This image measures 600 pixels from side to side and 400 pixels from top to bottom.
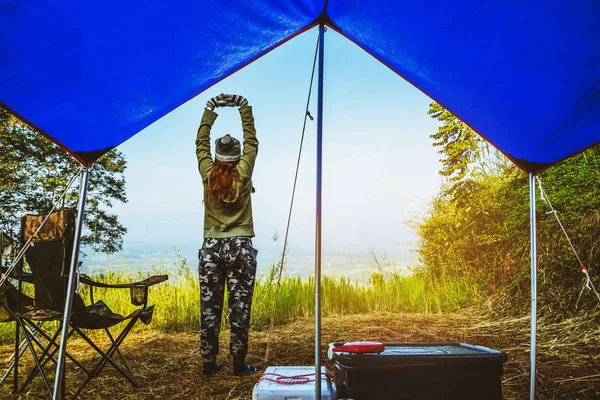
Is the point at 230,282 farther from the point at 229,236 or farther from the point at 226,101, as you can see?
the point at 226,101

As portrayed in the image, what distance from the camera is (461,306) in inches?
244

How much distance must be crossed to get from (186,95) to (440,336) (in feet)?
11.8

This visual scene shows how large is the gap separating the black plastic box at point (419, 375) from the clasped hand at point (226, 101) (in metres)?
1.75

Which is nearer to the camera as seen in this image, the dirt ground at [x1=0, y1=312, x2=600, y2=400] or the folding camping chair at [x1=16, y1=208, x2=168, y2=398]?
the folding camping chair at [x1=16, y1=208, x2=168, y2=398]

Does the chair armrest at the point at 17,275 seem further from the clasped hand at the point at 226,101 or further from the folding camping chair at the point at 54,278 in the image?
the clasped hand at the point at 226,101

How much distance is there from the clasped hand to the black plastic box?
175 centimetres

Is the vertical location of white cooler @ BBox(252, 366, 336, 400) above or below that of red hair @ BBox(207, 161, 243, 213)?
below

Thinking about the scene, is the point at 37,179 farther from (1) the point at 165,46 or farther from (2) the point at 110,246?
(1) the point at 165,46

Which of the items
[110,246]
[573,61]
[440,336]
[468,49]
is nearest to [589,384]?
[440,336]

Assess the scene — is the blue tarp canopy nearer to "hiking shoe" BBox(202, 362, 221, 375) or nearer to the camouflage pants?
the camouflage pants

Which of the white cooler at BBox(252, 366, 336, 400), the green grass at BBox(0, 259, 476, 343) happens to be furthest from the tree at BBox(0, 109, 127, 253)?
the white cooler at BBox(252, 366, 336, 400)

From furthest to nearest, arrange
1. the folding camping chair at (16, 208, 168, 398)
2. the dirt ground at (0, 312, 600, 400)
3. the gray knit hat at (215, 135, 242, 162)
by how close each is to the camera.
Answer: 1. the gray knit hat at (215, 135, 242, 162)
2. the dirt ground at (0, 312, 600, 400)
3. the folding camping chair at (16, 208, 168, 398)

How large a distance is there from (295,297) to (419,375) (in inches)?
146

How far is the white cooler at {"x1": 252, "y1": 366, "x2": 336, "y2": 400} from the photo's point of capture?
73.9 inches
